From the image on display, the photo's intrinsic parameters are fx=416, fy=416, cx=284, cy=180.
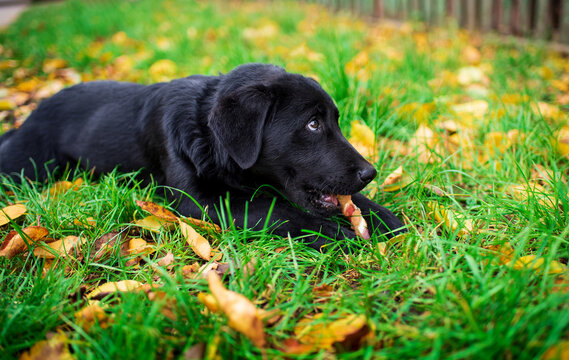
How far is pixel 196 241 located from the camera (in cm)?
192

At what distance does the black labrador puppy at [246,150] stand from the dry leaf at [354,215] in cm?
4

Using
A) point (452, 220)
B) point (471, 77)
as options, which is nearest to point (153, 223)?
point (452, 220)

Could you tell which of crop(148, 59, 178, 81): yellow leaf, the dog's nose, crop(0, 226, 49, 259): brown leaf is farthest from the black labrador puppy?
crop(148, 59, 178, 81): yellow leaf

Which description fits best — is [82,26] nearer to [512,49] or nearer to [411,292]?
[512,49]

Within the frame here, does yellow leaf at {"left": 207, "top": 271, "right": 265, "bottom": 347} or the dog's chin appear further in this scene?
the dog's chin

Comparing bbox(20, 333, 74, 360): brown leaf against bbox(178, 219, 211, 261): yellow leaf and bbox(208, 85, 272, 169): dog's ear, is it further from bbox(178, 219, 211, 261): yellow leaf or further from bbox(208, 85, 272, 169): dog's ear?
bbox(208, 85, 272, 169): dog's ear

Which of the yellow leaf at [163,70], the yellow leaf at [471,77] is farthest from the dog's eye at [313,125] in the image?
the yellow leaf at [163,70]

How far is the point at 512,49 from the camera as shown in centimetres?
476

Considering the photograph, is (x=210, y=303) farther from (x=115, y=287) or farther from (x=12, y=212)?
(x=12, y=212)

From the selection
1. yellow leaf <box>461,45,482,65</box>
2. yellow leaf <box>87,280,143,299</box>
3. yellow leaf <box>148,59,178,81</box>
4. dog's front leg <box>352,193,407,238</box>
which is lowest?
dog's front leg <box>352,193,407,238</box>

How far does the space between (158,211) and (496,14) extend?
194 inches

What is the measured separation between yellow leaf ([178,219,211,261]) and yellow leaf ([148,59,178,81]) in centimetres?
268

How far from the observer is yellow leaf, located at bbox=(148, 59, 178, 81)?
4285 millimetres

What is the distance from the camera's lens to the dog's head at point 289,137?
1975 mm
